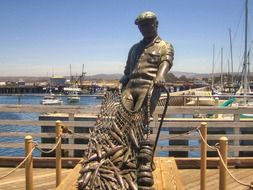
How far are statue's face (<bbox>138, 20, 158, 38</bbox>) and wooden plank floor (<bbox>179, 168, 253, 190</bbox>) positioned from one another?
2662 mm

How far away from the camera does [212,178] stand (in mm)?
6727

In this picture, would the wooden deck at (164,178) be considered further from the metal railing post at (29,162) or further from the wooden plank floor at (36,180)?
the metal railing post at (29,162)

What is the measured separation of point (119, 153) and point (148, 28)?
5.89 ft

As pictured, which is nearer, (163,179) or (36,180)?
(163,179)

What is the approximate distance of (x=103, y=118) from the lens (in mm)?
4230

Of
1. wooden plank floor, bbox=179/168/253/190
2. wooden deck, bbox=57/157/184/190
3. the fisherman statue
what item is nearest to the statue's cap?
the fisherman statue

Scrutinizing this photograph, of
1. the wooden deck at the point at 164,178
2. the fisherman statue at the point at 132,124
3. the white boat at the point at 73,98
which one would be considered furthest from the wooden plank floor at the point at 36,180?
the fisherman statue at the point at 132,124

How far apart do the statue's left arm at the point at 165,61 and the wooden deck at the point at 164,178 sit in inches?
49.1

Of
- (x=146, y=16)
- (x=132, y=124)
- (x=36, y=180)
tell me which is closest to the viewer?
(x=132, y=124)

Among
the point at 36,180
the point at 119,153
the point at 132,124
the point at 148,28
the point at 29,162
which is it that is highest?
the point at 148,28

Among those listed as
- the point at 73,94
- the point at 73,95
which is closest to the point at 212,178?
the point at 73,95

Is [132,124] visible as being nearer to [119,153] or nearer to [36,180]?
[119,153]

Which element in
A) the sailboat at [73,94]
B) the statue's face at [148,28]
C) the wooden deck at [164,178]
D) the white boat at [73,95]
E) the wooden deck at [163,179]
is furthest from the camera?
the sailboat at [73,94]

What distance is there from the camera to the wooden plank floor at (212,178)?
621 centimetres
